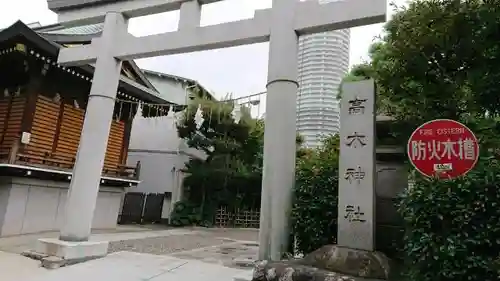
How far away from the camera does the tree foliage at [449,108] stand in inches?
131

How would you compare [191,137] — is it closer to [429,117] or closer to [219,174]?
[219,174]

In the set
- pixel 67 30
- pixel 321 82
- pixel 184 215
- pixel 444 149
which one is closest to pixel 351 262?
pixel 444 149

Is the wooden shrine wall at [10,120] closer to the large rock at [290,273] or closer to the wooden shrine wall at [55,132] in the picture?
the wooden shrine wall at [55,132]

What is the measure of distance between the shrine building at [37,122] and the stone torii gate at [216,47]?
7.16 ft

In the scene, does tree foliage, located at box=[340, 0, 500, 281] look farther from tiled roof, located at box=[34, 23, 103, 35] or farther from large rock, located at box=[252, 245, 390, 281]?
tiled roof, located at box=[34, 23, 103, 35]

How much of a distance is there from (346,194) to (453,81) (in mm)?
2514

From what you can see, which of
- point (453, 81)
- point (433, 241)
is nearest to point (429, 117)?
point (453, 81)

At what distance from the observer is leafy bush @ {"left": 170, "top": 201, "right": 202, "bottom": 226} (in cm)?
1677

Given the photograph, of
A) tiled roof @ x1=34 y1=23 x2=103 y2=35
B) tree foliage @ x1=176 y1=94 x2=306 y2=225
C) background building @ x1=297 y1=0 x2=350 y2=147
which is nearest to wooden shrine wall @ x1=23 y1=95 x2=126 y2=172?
tiled roof @ x1=34 y1=23 x2=103 y2=35

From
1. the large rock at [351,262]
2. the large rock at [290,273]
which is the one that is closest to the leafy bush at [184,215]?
the large rock at [290,273]

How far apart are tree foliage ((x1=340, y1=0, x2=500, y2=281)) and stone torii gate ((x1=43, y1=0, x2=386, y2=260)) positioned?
2.94 feet

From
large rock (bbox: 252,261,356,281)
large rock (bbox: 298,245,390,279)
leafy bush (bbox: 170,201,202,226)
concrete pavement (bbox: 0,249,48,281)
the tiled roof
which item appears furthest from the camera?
leafy bush (bbox: 170,201,202,226)

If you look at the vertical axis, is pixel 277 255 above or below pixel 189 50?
below

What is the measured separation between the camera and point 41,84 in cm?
1037
